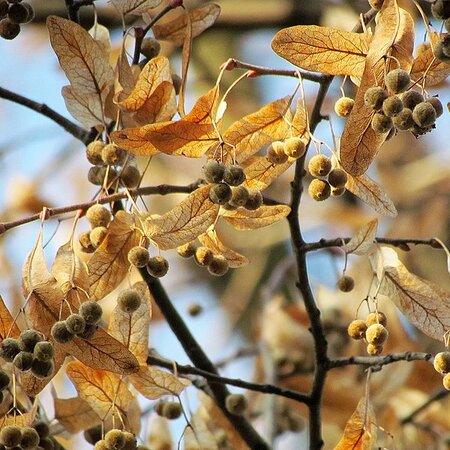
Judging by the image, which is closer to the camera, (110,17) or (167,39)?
(167,39)

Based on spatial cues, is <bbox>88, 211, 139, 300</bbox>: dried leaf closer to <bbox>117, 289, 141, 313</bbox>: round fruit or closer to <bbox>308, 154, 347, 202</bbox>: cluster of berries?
<bbox>117, 289, 141, 313</bbox>: round fruit

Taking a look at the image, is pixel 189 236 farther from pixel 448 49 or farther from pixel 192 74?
pixel 192 74

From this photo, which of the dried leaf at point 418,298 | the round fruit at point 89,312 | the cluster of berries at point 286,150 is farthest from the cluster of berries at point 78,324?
the dried leaf at point 418,298

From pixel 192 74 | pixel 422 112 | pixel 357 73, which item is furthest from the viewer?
pixel 192 74

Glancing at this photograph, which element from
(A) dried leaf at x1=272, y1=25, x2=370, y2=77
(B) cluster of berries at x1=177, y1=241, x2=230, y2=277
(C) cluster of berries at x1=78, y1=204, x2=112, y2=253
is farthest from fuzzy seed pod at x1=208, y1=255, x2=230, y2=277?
(A) dried leaf at x1=272, y1=25, x2=370, y2=77

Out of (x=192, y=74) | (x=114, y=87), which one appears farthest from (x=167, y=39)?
(x=192, y=74)

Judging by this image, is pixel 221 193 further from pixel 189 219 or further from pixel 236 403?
pixel 236 403

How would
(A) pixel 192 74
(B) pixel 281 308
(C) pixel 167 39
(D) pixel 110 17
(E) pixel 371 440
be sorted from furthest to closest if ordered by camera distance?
(A) pixel 192 74 → (D) pixel 110 17 → (B) pixel 281 308 → (C) pixel 167 39 → (E) pixel 371 440
